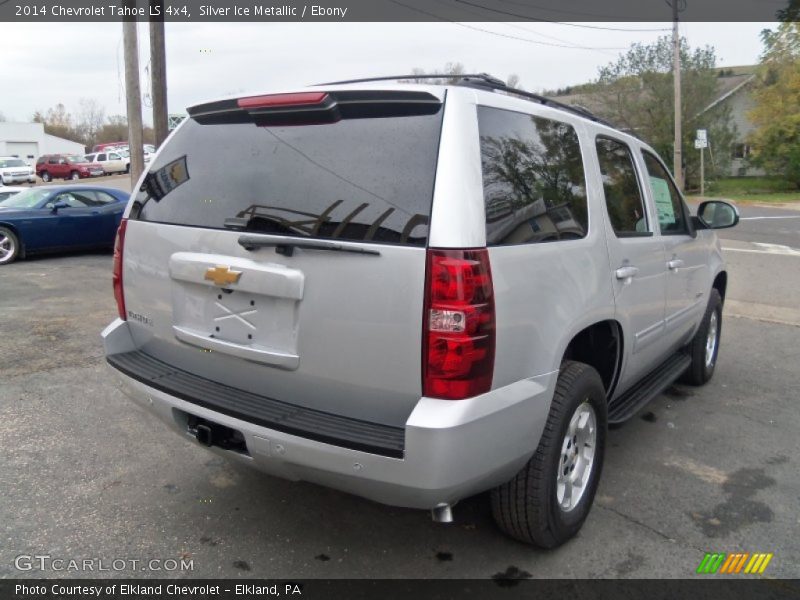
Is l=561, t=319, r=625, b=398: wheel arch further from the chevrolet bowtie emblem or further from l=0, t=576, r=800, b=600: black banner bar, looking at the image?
the chevrolet bowtie emblem

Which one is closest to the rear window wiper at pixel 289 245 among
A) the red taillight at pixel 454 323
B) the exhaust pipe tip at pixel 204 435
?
the red taillight at pixel 454 323

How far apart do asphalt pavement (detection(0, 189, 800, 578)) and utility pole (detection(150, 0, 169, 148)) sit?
6077mm

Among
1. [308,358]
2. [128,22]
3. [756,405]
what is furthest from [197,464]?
[128,22]

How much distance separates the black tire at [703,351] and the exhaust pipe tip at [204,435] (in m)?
3.87

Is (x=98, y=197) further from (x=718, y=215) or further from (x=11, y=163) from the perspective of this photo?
(x=11, y=163)

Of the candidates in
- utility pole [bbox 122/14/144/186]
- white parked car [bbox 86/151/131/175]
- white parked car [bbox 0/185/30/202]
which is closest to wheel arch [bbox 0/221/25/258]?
white parked car [bbox 0/185/30/202]

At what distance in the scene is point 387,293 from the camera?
233 centimetres

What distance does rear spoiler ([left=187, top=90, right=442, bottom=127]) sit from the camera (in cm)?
248

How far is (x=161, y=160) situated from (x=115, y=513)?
1783mm

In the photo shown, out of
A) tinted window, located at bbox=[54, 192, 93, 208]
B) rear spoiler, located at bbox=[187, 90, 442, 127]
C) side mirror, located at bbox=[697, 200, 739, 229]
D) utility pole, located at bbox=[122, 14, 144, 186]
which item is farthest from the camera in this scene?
tinted window, located at bbox=[54, 192, 93, 208]

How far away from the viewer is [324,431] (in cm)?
240

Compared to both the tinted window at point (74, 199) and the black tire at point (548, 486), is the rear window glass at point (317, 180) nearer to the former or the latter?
the black tire at point (548, 486)

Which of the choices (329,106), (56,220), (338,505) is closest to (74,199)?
(56,220)

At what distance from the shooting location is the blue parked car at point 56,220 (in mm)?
11734
